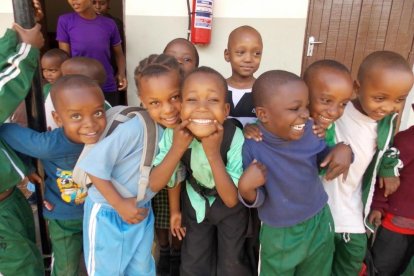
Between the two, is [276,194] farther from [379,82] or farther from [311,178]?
[379,82]

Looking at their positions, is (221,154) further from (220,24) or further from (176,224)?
(220,24)

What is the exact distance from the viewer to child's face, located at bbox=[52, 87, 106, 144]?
5.01ft

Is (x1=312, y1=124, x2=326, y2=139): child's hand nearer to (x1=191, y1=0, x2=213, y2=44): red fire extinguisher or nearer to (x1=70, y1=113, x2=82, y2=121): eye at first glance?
(x1=70, y1=113, x2=82, y2=121): eye

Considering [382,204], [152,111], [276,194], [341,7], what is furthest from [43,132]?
[341,7]

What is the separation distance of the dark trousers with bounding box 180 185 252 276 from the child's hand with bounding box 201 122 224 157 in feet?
1.14

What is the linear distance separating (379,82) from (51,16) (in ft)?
25.6

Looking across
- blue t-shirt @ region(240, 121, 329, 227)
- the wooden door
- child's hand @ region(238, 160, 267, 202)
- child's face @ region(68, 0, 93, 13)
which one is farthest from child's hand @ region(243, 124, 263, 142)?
the wooden door

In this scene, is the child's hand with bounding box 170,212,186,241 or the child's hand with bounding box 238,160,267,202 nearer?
the child's hand with bounding box 238,160,267,202

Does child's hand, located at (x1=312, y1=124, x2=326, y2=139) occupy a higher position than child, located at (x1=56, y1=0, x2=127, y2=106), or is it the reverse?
child, located at (x1=56, y1=0, x2=127, y2=106)

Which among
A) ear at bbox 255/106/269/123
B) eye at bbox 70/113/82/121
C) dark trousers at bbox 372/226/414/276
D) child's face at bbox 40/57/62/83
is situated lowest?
dark trousers at bbox 372/226/414/276

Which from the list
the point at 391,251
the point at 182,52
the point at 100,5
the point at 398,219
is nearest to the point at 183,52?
the point at 182,52

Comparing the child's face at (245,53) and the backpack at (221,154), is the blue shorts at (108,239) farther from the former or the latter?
the child's face at (245,53)

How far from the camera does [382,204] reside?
76.0 inches

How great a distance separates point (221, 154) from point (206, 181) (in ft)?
0.51
